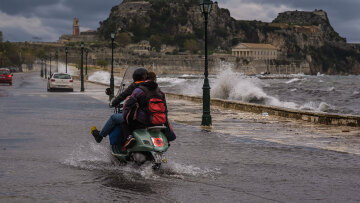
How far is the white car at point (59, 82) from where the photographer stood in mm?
37344

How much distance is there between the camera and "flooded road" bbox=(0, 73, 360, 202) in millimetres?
6371

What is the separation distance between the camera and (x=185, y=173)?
307 inches

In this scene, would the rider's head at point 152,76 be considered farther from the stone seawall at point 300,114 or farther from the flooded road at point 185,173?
the stone seawall at point 300,114

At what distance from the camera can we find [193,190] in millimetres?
6645

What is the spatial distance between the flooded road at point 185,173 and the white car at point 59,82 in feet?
84.5

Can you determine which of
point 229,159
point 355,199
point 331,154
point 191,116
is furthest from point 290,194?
point 191,116

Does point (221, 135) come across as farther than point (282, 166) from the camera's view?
Yes

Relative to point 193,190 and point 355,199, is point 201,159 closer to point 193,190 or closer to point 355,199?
point 193,190

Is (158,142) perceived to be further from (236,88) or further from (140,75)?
(236,88)

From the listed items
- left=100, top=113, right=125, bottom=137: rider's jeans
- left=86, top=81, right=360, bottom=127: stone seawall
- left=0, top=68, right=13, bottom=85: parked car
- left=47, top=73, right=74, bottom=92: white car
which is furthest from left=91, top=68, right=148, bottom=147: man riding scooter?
left=0, top=68, right=13, bottom=85: parked car

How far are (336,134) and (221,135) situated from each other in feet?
8.73

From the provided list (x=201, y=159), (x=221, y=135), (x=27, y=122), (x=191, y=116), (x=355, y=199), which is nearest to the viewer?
(x=355, y=199)

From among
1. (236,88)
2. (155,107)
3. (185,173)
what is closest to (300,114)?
(185,173)

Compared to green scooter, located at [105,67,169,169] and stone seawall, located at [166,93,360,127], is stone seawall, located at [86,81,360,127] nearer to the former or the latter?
stone seawall, located at [166,93,360,127]
